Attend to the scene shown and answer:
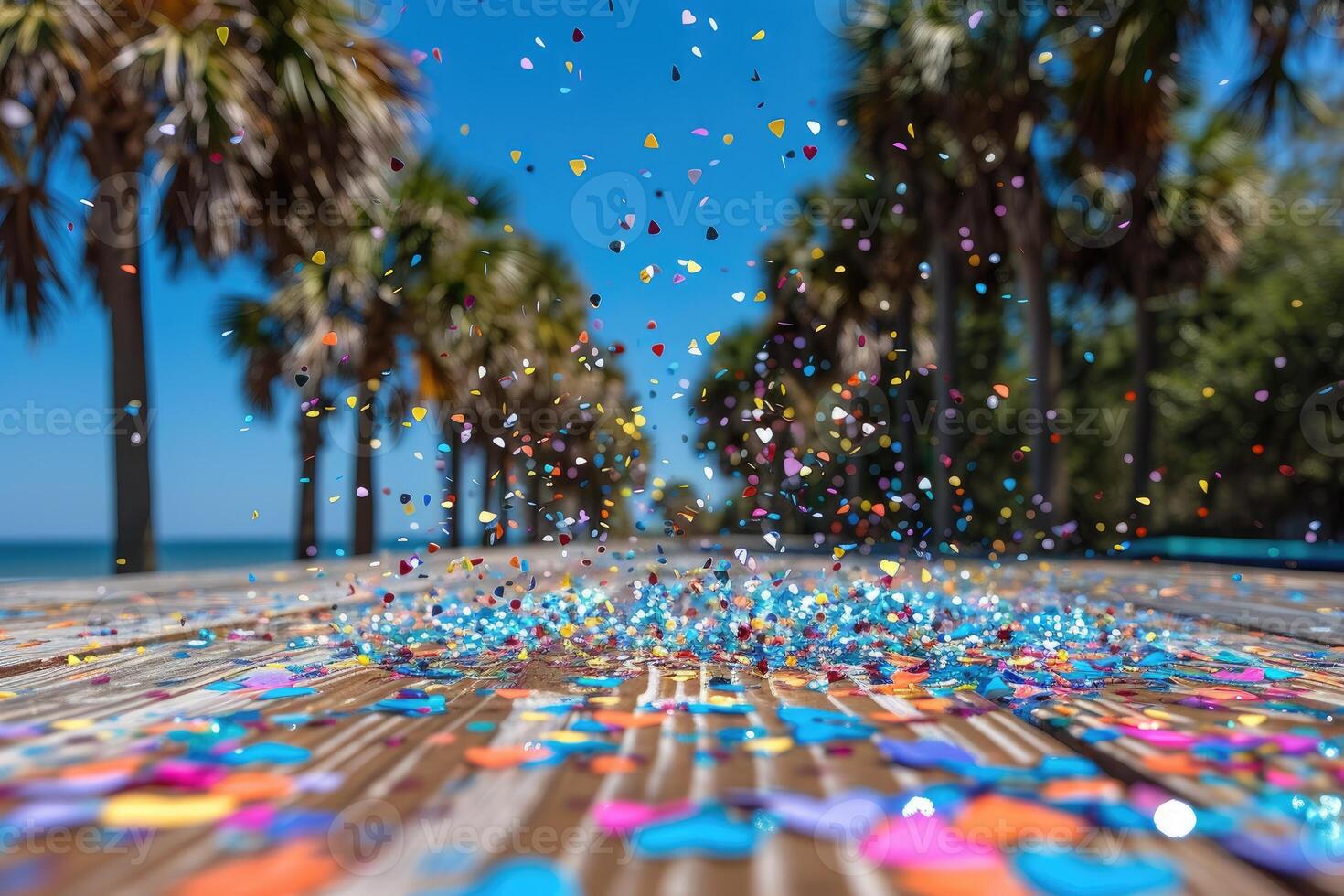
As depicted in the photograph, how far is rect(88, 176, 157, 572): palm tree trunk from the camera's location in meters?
9.21

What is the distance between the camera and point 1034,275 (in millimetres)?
14977

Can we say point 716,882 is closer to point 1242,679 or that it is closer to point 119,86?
point 1242,679

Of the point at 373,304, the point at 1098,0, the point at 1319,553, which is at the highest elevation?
the point at 1098,0

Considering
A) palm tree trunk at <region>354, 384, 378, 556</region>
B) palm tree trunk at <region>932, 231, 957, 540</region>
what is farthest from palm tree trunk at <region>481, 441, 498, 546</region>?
palm tree trunk at <region>932, 231, 957, 540</region>

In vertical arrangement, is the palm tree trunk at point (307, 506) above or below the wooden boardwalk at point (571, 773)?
above

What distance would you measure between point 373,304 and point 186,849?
13.6m

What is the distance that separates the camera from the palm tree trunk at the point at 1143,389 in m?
16.7

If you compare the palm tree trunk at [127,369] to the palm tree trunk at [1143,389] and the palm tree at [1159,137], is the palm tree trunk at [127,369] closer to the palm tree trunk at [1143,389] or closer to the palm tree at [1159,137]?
the palm tree at [1159,137]

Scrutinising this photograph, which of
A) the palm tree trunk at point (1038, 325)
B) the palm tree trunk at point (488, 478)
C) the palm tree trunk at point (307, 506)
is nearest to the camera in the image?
the palm tree trunk at point (1038, 325)

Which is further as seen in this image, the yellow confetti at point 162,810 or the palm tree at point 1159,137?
the palm tree at point 1159,137

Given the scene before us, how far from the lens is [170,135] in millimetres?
8609

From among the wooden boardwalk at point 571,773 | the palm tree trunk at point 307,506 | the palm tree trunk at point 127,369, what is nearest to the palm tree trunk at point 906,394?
the palm tree trunk at point 307,506

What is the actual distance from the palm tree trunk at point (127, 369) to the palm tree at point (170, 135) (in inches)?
0.5

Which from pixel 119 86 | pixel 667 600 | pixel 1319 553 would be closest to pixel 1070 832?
pixel 667 600
